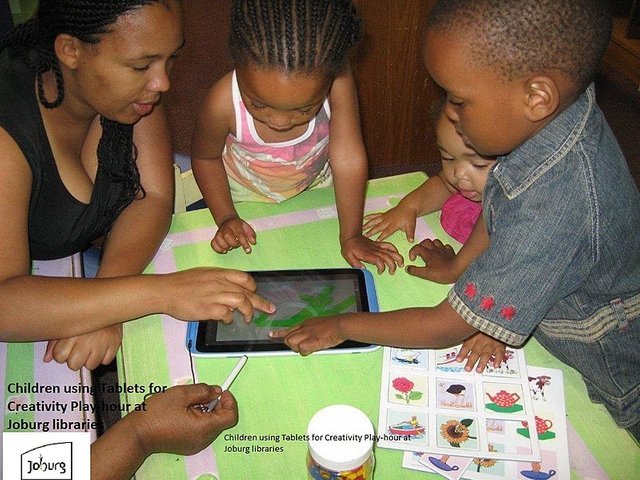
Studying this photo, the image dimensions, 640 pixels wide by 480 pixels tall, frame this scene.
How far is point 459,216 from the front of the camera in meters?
1.22

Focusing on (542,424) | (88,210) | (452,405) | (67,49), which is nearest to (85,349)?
(88,210)

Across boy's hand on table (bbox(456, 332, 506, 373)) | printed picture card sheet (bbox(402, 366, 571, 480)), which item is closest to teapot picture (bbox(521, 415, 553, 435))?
printed picture card sheet (bbox(402, 366, 571, 480))

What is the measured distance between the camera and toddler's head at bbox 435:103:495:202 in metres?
1.18

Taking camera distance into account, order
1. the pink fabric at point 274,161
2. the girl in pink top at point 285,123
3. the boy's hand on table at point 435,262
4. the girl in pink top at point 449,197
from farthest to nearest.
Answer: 1. the pink fabric at point 274,161
2. the girl in pink top at point 449,197
3. the boy's hand on table at point 435,262
4. the girl in pink top at point 285,123

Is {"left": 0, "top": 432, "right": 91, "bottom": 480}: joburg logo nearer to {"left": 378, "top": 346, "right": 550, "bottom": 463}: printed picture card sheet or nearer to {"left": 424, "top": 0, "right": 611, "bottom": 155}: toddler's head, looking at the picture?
{"left": 378, "top": 346, "right": 550, "bottom": 463}: printed picture card sheet

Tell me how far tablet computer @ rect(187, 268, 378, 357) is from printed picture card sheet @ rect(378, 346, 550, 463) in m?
0.08

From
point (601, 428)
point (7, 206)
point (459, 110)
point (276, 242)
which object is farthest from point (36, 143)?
point (601, 428)

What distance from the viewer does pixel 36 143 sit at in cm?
96

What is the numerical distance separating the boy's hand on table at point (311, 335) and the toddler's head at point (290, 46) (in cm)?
37

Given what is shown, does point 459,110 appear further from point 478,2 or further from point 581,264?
point 581,264

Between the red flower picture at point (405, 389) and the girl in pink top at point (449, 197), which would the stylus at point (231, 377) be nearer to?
the red flower picture at point (405, 389)

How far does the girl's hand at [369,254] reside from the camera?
3.63 feet

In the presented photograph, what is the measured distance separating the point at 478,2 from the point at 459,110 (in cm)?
15

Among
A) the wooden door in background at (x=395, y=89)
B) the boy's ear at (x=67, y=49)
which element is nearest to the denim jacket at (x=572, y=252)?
the boy's ear at (x=67, y=49)
